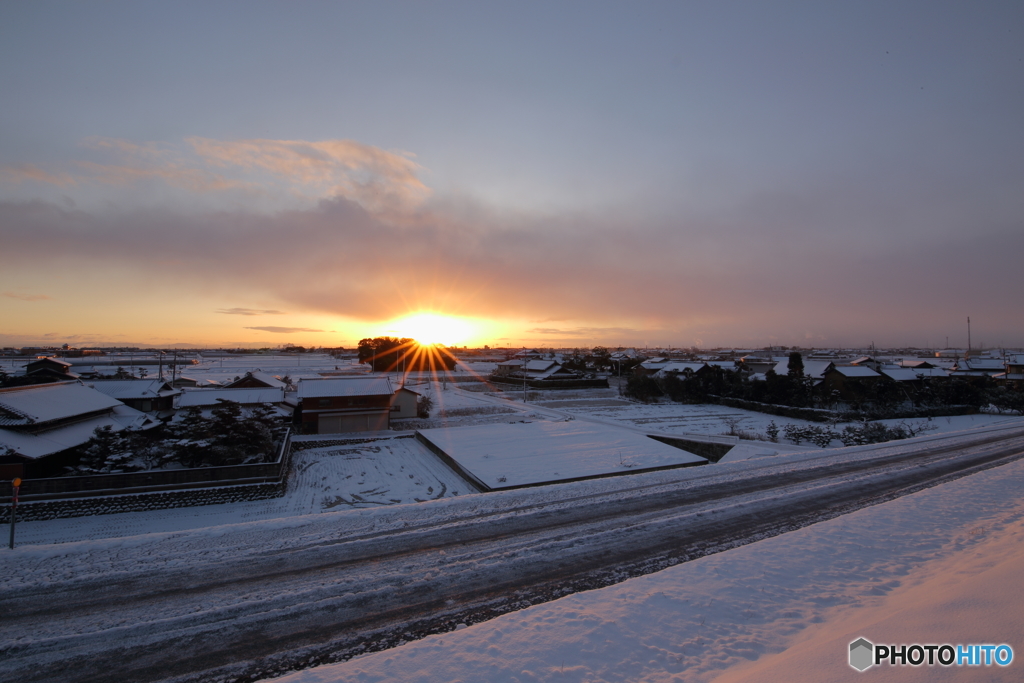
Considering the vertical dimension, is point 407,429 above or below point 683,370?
below

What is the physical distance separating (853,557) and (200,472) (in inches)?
846

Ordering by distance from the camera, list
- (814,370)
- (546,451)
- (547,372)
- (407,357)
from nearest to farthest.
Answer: (546,451), (814,370), (547,372), (407,357)

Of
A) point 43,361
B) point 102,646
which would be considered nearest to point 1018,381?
point 102,646

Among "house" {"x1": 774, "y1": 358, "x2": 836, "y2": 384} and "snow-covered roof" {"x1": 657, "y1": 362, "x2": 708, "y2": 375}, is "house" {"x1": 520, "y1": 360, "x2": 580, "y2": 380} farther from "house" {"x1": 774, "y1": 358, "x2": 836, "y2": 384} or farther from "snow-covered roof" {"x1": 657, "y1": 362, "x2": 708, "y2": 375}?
"house" {"x1": 774, "y1": 358, "x2": 836, "y2": 384}

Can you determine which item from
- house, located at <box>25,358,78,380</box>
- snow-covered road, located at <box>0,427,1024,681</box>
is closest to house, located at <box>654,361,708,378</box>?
snow-covered road, located at <box>0,427,1024,681</box>

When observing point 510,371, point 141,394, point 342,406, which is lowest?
point 342,406

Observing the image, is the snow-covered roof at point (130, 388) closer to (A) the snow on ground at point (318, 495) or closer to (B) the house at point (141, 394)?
(B) the house at point (141, 394)

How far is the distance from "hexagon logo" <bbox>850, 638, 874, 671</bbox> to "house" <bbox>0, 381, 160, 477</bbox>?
79.9 ft

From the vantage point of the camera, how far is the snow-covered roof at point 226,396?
27.6 m

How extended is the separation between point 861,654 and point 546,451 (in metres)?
17.7

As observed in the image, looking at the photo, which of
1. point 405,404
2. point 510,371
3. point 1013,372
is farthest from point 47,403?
point 1013,372

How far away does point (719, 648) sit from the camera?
6.23 meters

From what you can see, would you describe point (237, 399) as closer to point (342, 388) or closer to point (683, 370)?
point (342, 388)

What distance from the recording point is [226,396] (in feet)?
94.5
